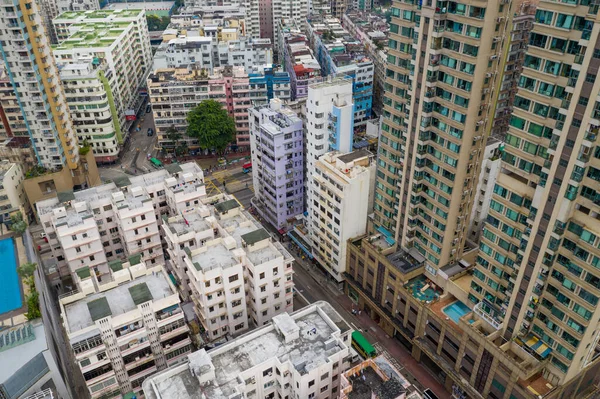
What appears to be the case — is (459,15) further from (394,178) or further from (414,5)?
(394,178)

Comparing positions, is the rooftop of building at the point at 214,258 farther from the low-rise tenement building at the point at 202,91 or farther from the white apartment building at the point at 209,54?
the white apartment building at the point at 209,54

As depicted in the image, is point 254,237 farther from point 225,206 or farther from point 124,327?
point 124,327

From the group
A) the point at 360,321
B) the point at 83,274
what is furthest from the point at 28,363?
the point at 360,321

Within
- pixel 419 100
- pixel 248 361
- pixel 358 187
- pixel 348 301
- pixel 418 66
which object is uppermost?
pixel 418 66

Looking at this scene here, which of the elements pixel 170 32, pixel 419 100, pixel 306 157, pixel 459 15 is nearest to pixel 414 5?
pixel 459 15

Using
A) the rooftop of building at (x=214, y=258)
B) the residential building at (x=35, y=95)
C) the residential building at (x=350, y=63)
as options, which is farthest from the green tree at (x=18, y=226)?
the residential building at (x=350, y=63)

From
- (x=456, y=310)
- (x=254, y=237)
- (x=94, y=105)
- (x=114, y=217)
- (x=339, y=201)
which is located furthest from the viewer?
(x=94, y=105)

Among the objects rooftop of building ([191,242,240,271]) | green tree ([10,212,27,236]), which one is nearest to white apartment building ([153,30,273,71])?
green tree ([10,212,27,236])

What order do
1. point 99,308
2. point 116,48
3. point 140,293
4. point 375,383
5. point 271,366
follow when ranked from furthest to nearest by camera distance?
point 116,48 < point 140,293 < point 99,308 < point 271,366 < point 375,383
